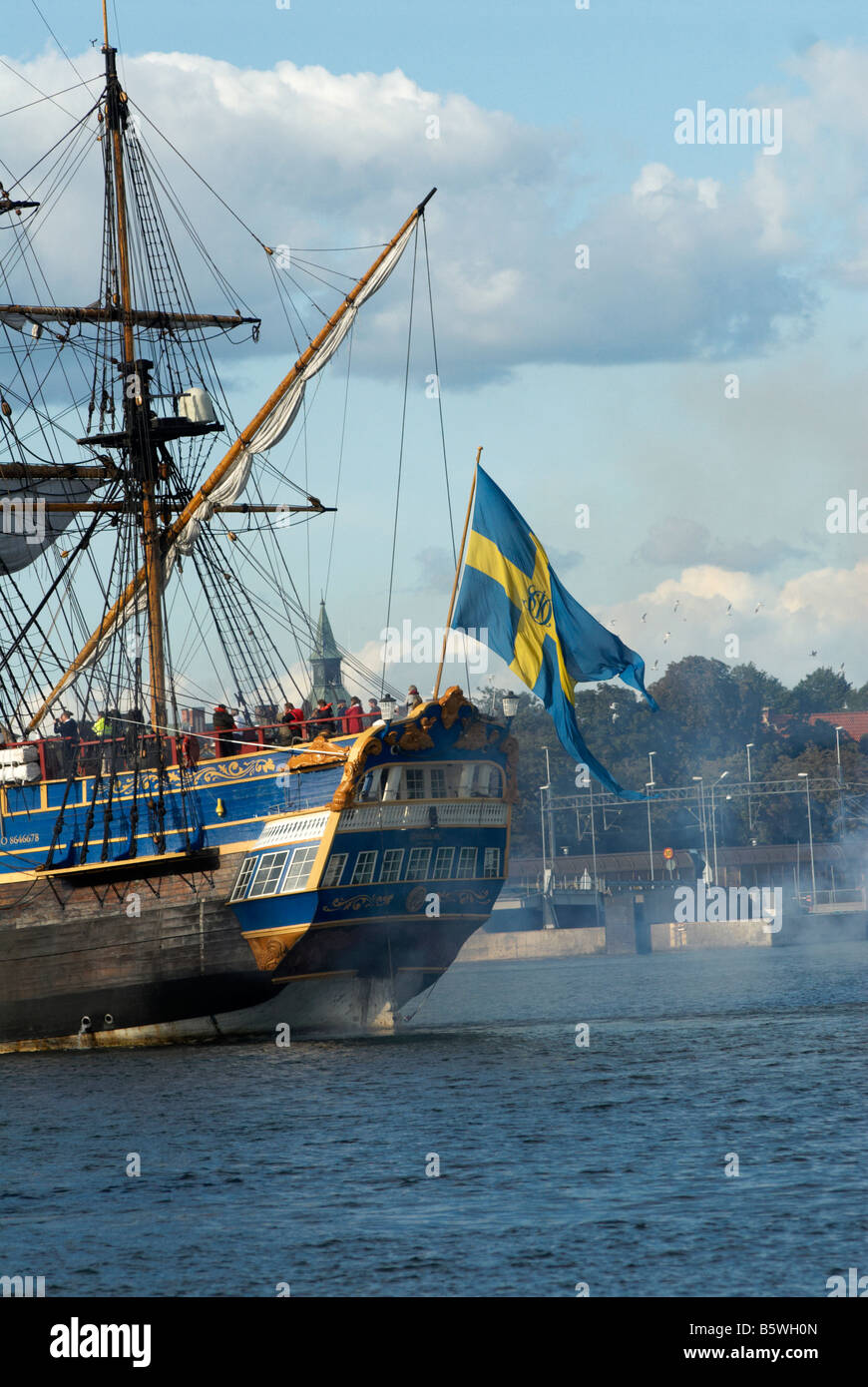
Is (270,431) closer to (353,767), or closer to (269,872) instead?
(353,767)

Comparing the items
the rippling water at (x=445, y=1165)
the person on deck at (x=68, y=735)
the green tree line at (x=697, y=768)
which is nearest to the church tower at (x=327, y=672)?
the green tree line at (x=697, y=768)

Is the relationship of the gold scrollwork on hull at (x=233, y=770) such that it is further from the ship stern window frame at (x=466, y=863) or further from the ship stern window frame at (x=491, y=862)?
the ship stern window frame at (x=491, y=862)

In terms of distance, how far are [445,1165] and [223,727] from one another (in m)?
21.8

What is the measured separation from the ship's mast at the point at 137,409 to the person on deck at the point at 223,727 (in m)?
4.62

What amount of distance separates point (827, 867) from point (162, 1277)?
149330mm

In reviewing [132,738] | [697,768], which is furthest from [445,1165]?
[697,768]

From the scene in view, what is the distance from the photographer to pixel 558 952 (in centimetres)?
13362

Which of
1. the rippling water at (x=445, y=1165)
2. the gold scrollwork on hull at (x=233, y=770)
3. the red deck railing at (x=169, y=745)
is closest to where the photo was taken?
the rippling water at (x=445, y=1165)

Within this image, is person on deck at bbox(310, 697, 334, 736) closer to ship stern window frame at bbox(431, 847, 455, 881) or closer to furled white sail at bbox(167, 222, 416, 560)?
ship stern window frame at bbox(431, 847, 455, 881)

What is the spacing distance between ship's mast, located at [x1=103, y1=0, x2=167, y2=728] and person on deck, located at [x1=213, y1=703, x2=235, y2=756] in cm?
462

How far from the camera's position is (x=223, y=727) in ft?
171

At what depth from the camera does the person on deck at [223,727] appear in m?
52.1
